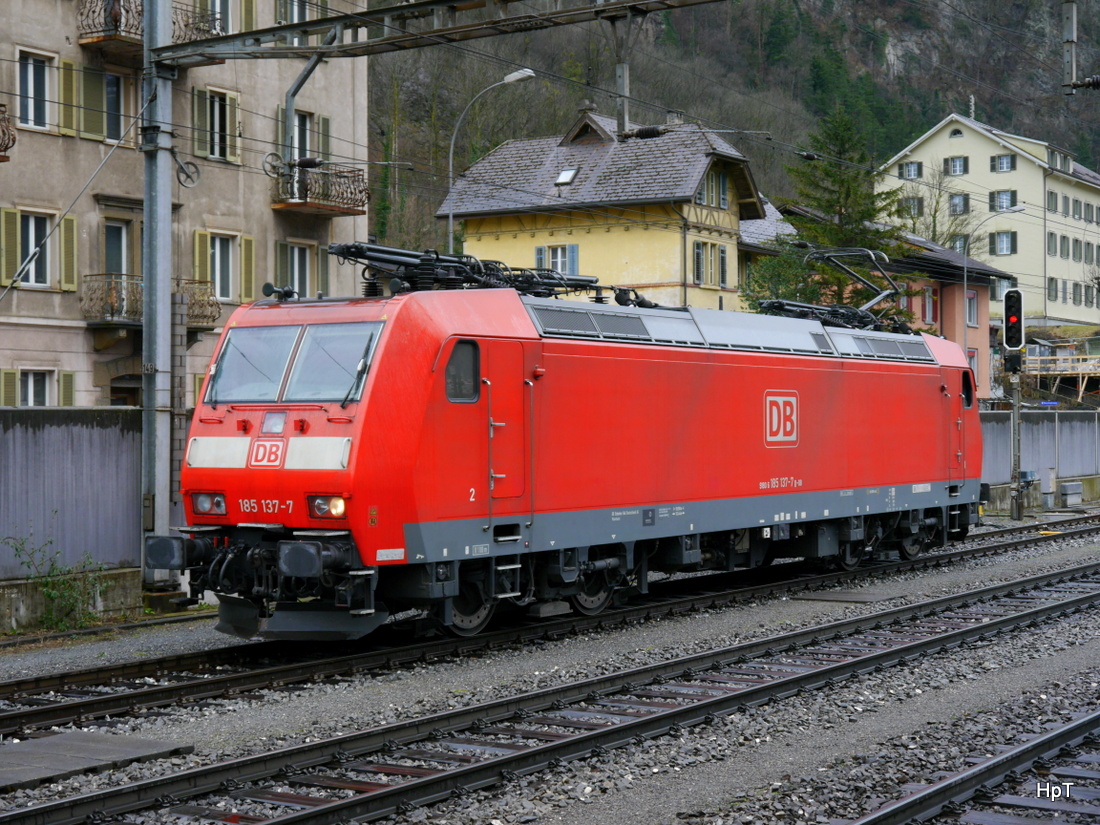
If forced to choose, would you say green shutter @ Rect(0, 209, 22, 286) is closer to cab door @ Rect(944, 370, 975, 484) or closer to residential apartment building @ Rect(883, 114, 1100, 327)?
cab door @ Rect(944, 370, 975, 484)

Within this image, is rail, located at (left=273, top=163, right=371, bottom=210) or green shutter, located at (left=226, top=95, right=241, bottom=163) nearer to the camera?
green shutter, located at (left=226, top=95, right=241, bottom=163)

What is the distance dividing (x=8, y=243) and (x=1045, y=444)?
24.8m

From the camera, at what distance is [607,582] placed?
47.2ft

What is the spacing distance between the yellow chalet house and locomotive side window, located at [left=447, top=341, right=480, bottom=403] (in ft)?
99.3

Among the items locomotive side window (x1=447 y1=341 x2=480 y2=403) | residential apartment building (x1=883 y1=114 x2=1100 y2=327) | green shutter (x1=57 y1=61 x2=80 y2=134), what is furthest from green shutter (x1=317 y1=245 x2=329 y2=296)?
residential apartment building (x1=883 y1=114 x2=1100 y2=327)

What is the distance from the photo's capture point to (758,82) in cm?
8488

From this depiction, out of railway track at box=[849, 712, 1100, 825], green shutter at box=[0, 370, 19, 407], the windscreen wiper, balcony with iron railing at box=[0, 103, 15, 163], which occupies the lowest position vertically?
railway track at box=[849, 712, 1100, 825]

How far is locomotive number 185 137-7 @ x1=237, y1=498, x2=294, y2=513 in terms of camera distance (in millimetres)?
11367

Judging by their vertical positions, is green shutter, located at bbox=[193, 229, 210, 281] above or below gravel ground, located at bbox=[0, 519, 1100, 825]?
above

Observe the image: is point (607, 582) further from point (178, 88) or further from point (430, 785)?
point (178, 88)

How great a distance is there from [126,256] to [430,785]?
71.2ft

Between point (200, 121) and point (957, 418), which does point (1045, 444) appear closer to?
point (957, 418)

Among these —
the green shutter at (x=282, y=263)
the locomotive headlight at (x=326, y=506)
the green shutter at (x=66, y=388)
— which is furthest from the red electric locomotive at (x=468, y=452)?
the green shutter at (x=282, y=263)

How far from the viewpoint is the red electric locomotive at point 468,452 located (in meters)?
11.3
